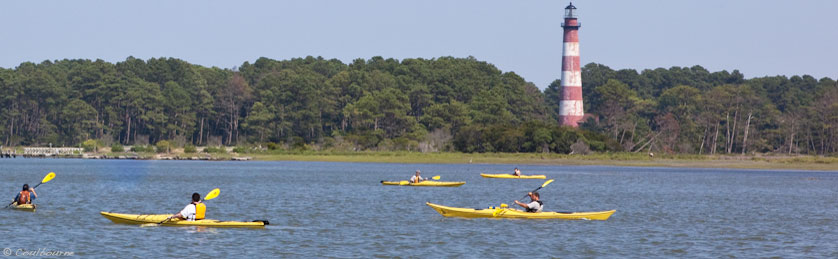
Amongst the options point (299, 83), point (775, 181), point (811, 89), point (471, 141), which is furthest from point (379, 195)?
point (811, 89)

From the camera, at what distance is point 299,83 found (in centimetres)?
15712

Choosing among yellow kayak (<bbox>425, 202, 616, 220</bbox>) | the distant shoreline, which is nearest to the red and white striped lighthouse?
the distant shoreline

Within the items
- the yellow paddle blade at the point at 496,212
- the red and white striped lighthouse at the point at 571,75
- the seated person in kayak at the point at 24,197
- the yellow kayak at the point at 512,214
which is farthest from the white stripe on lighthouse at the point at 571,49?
the seated person in kayak at the point at 24,197

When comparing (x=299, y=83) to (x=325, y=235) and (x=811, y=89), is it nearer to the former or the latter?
(x=811, y=89)

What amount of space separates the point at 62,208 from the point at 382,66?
132151mm

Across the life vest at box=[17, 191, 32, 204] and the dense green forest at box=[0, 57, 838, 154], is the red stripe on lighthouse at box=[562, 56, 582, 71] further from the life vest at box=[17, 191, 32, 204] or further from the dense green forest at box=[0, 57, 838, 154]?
the life vest at box=[17, 191, 32, 204]

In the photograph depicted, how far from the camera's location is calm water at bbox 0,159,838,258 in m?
33.6

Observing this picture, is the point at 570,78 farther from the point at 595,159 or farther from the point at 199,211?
the point at 199,211

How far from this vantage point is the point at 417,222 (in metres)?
42.4

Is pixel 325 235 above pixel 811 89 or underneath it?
underneath

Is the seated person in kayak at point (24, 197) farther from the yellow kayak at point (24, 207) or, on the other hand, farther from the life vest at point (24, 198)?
the yellow kayak at point (24, 207)

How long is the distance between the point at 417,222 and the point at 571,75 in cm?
9497

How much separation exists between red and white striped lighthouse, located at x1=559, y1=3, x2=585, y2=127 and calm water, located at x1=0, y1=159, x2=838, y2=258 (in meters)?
60.4

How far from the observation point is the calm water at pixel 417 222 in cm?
3359
